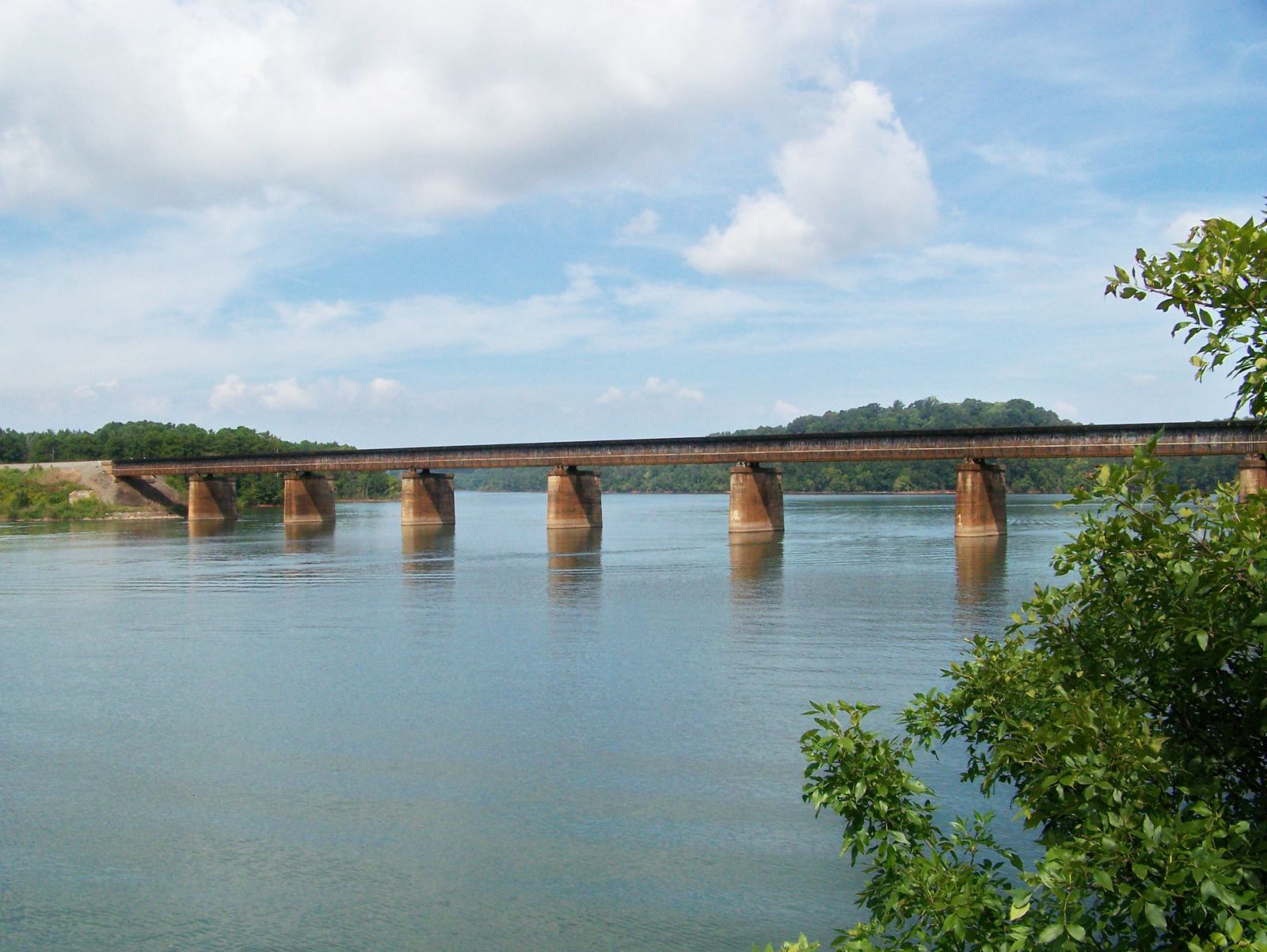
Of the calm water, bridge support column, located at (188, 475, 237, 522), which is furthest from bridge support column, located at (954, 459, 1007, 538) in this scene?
bridge support column, located at (188, 475, 237, 522)

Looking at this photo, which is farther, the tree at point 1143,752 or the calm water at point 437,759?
the calm water at point 437,759

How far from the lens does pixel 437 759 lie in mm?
16344

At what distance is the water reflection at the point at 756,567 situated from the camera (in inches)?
1482

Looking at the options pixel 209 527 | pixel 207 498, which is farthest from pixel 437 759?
pixel 207 498

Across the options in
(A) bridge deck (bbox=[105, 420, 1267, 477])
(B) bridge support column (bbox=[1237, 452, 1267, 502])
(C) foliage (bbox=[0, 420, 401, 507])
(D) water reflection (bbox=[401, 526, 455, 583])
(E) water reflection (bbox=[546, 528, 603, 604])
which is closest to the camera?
(E) water reflection (bbox=[546, 528, 603, 604])

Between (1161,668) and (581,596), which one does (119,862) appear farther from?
(581,596)

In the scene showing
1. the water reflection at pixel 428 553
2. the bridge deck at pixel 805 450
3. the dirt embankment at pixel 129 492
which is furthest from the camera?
the dirt embankment at pixel 129 492

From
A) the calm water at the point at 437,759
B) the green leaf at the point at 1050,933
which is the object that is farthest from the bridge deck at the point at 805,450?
the green leaf at the point at 1050,933

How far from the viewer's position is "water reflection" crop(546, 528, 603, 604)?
3850cm

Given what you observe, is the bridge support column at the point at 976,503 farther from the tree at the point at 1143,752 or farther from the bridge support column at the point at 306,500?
the tree at the point at 1143,752

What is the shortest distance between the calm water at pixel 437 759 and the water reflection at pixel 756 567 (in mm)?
685

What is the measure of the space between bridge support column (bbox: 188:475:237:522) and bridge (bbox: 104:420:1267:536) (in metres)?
0.10

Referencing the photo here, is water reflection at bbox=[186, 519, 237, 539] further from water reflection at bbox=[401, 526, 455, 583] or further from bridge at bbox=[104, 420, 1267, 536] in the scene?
water reflection at bbox=[401, 526, 455, 583]

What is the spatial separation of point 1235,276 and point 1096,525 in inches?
80.0
